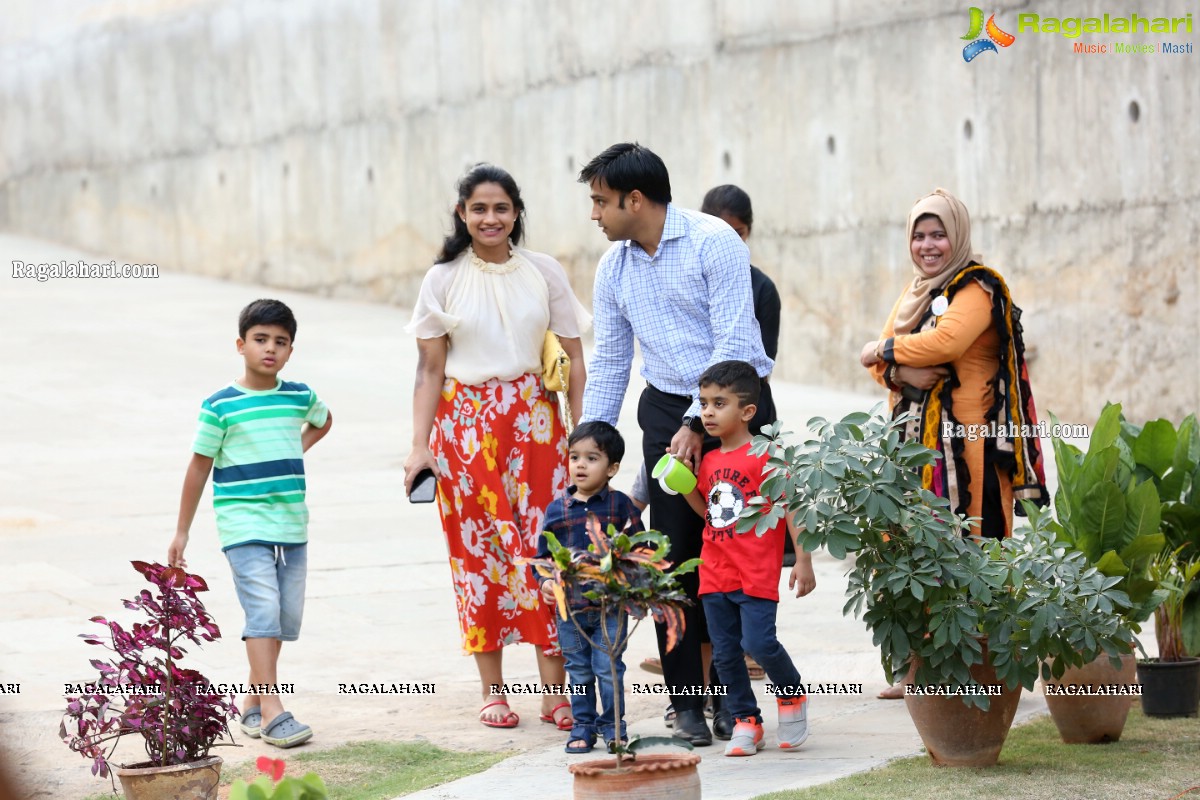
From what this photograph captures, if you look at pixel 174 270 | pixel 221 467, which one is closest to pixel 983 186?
pixel 221 467

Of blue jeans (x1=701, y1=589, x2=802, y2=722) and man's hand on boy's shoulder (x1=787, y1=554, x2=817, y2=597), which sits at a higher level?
man's hand on boy's shoulder (x1=787, y1=554, x2=817, y2=597)

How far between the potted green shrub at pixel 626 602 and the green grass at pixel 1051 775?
0.55m

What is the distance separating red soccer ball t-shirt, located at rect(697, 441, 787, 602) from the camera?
4727mm

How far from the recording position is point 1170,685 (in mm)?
5117

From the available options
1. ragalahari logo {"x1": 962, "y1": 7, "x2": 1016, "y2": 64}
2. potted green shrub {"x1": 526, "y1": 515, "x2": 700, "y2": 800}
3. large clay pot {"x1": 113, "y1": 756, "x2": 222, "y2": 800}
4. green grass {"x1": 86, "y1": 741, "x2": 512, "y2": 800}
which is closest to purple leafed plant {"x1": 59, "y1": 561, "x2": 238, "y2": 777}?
large clay pot {"x1": 113, "y1": 756, "x2": 222, "y2": 800}

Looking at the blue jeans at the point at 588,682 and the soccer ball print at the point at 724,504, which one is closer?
the soccer ball print at the point at 724,504

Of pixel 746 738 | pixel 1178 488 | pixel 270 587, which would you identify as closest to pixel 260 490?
pixel 270 587

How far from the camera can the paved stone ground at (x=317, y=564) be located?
499cm

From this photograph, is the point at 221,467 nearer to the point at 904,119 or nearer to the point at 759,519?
the point at 759,519

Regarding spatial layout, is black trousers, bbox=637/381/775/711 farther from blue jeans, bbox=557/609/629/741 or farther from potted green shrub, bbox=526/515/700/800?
potted green shrub, bbox=526/515/700/800

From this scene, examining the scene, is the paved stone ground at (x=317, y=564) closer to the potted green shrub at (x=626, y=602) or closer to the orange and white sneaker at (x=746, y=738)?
the orange and white sneaker at (x=746, y=738)

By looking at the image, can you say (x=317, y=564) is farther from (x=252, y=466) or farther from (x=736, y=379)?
(x=736, y=379)

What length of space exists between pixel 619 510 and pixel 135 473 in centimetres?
738

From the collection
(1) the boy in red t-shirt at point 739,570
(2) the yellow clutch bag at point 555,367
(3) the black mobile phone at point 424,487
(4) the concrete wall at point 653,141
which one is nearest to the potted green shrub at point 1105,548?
(1) the boy in red t-shirt at point 739,570
